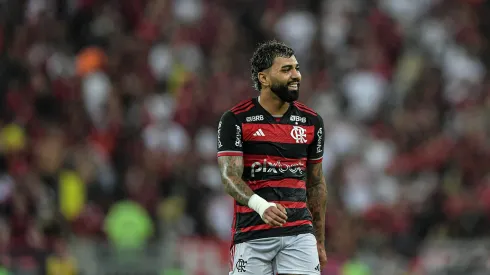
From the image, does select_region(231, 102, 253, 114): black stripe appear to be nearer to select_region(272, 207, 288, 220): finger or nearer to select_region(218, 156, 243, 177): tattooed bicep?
select_region(218, 156, 243, 177): tattooed bicep

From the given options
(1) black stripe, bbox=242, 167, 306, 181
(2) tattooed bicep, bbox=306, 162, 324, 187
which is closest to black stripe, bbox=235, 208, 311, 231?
(1) black stripe, bbox=242, 167, 306, 181

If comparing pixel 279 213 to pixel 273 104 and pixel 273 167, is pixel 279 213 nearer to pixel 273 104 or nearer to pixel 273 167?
pixel 273 167

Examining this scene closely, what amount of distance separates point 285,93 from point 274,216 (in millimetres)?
1102

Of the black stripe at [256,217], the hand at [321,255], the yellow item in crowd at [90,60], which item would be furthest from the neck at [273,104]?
the yellow item in crowd at [90,60]

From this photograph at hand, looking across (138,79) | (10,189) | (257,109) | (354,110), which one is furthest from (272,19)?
(257,109)

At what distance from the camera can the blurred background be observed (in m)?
15.2

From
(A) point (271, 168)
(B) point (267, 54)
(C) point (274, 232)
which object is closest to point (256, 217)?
(C) point (274, 232)

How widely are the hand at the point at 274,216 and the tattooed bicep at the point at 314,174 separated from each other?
3.14 ft

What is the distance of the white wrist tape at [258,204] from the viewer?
8047 millimetres

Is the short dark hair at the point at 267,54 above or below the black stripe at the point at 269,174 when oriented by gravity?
above

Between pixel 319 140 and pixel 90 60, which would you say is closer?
pixel 319 140

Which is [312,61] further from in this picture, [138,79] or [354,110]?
[138,79]

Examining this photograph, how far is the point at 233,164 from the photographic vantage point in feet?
27.8

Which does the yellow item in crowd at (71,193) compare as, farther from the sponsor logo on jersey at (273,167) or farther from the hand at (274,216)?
the hand at (274,216)
